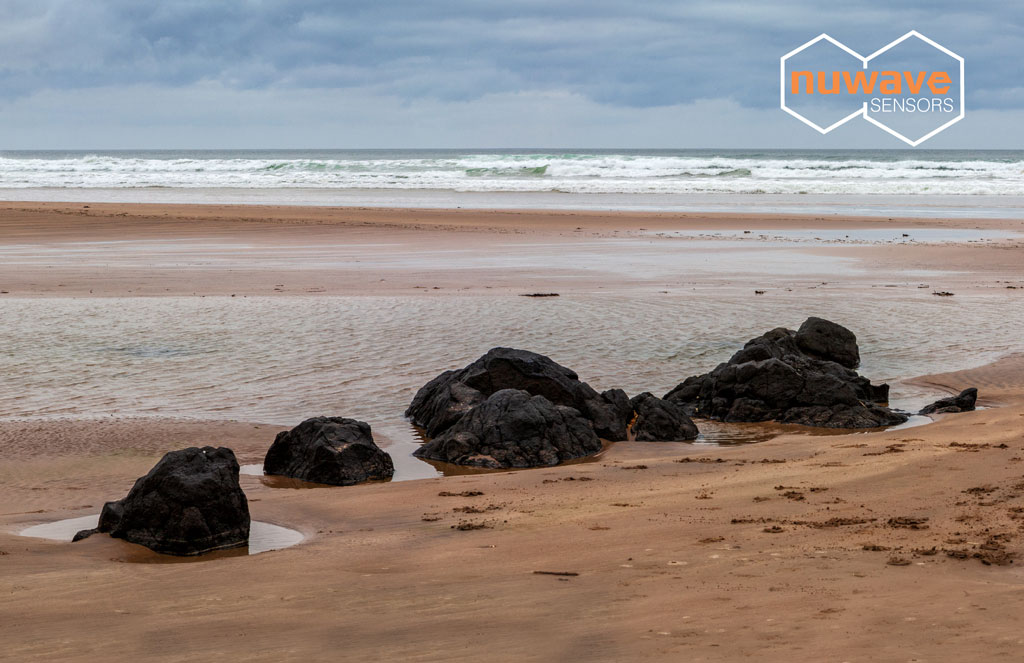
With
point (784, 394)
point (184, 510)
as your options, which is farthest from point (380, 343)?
point (184, 510)

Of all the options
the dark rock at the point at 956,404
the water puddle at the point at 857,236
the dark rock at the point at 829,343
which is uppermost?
the water puddle at the point at 857,236

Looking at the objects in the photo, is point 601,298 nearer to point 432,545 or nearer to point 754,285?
point 754,285

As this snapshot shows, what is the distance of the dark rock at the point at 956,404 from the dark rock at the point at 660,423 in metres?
2.04

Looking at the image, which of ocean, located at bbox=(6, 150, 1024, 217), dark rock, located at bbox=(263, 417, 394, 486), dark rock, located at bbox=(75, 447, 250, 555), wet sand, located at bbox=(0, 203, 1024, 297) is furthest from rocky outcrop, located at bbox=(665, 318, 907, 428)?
ocean, located at bbox=(6, 150, 1024, 217)

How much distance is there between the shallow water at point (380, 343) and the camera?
9258 millimetres

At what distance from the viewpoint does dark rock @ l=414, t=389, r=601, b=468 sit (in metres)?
7.55

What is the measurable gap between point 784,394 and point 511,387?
2.23 m

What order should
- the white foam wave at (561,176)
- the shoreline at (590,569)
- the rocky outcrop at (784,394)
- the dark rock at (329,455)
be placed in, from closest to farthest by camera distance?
1. the shoreline at (590,569)
2. the dark rock at (329,455)
3. the rocky outcrop at (784,394)
4. the white foam wave at (561,176)

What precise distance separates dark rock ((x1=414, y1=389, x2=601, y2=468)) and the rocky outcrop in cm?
161

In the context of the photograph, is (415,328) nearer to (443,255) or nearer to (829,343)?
(829,343)

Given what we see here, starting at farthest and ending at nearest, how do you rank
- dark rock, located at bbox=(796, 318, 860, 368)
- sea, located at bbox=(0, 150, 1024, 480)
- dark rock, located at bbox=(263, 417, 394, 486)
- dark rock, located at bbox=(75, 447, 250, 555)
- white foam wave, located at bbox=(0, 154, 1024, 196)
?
1. white foam wave, located at bbox=(0, 154, 1024, 196)
2. dark rock, located at bbox=(796, 318, 860, 368)
3. sea, located at bbox=(0, 150, 1024, 480)
4. dark rock, located at bbox=(263, 417, 394, 486)
5. dark rock, located at bbox=(75, 447, 250, 555)

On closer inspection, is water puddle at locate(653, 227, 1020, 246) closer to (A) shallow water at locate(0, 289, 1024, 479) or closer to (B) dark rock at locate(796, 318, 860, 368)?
(A) shallow water at locate(0, 289, 1024, 479)

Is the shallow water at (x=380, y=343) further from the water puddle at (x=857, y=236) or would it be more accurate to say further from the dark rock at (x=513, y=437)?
the water puddle at (x=857, y=236)

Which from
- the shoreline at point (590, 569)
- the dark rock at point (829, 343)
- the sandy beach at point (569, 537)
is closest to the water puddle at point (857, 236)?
the sandy beach at point (569, 537)
